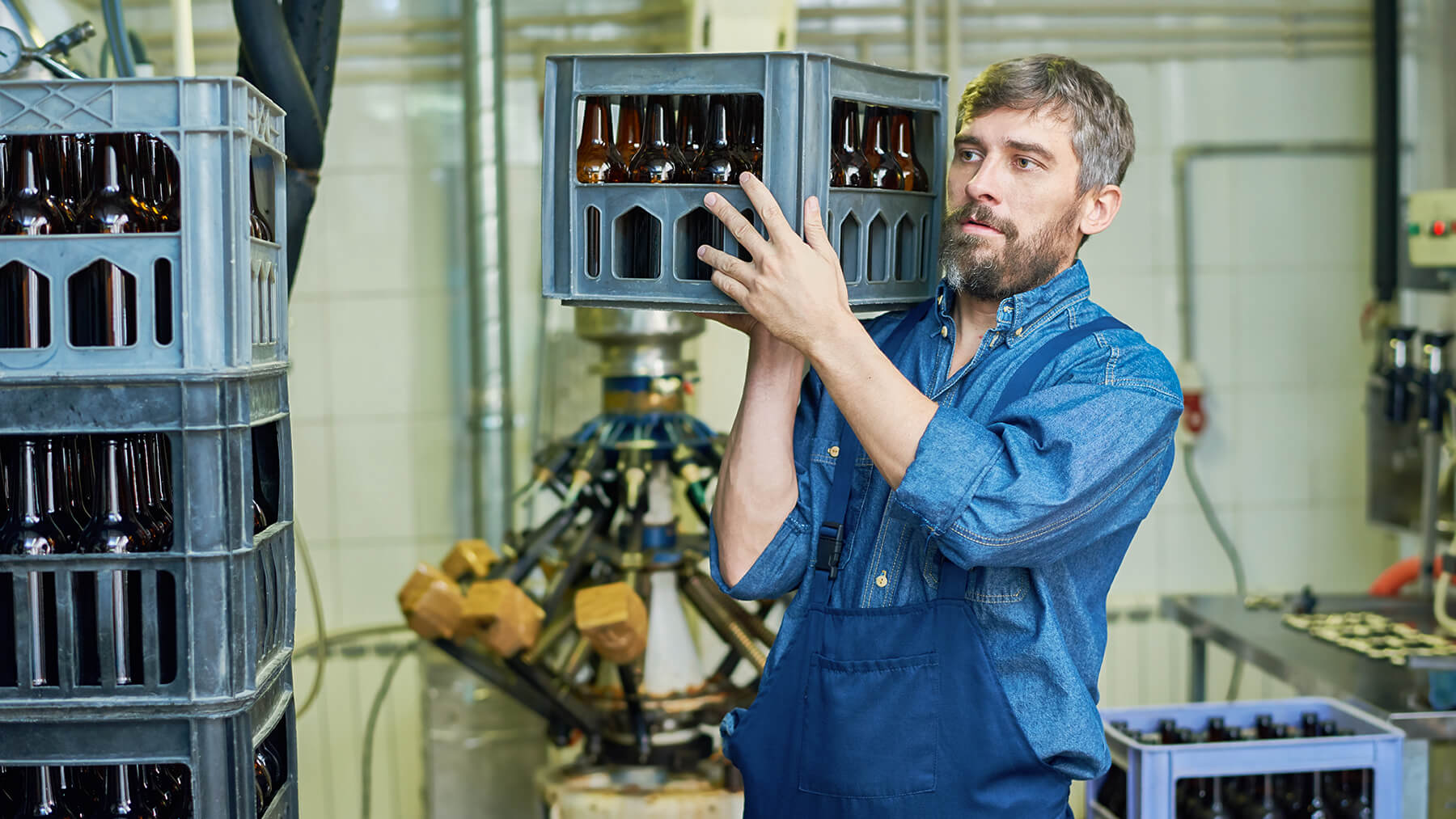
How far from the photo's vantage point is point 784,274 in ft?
4.33

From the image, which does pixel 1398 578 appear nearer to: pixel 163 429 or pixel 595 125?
pixel 595 125

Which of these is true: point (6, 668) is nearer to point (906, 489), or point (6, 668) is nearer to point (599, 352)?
point (906, 489)

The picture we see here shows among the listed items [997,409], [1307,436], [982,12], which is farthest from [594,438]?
[1307,436]

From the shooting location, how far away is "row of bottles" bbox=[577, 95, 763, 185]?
4.79 feet

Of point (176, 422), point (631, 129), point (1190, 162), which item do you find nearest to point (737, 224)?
point (631, 129)

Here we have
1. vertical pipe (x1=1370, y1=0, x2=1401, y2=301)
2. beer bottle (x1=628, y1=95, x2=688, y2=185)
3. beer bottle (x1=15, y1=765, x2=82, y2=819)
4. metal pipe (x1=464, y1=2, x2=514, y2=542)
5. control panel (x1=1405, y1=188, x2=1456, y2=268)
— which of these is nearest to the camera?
beer bottle (x1=15, y1=765, x2=82, y2=819)

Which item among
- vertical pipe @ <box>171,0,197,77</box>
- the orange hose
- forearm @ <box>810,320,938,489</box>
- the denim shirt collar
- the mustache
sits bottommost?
the orange hose

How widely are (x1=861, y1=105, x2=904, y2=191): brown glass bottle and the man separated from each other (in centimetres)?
9

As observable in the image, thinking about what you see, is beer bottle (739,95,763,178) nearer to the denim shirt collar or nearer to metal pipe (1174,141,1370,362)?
the denim shirt collar

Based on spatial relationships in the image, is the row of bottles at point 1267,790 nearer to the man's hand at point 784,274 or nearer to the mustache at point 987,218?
the mustache at point 987,218

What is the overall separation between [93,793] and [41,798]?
0.06 m

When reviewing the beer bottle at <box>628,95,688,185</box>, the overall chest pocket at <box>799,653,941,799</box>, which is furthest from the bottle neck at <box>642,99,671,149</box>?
the overall chest pocket at <box>799,653,941,799</box>

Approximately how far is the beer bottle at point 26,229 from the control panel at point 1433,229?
99.8 inches

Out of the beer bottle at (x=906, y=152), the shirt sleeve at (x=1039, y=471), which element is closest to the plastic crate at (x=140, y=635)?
the shirt sleeve at (x=1039, y=471)
